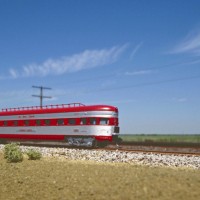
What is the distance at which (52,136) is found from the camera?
29.0m

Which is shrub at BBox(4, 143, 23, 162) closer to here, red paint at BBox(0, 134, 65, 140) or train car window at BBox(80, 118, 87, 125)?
train car window at BBox(80, 118, 87, 125)

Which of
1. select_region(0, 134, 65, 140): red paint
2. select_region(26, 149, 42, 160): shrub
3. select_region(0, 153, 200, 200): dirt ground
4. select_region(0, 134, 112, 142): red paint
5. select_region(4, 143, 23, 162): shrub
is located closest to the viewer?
select_region(0, 153, 200, 200): dirt ground

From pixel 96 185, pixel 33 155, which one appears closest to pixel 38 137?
pixel 33 155

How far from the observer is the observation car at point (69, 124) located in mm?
25703

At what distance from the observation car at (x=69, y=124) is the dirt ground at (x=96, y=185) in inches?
501

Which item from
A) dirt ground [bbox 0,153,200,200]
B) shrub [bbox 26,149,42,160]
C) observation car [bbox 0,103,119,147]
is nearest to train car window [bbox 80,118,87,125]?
observation car [bbox 0,103,119,147]

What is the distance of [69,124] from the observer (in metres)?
27.3

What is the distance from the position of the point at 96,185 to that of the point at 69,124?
58.6 feet

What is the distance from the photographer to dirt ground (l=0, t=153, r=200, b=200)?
828cm

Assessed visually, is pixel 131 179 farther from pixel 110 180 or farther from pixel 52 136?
pixel 52 136

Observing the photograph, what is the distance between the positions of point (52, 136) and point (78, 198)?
2048 cm

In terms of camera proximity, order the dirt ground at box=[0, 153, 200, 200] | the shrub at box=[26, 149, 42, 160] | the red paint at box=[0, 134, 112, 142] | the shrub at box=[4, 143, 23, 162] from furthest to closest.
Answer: the red paint at box=[0, 134, 112, 142] → the shrub at box=[26, 149, 42, 160] → the shrub at box=[4, 143, 23, 162] → the dirt ground at box=[0, 153, 200, 200]

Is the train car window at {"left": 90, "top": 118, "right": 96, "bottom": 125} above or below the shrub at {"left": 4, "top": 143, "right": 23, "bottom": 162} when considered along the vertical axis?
above

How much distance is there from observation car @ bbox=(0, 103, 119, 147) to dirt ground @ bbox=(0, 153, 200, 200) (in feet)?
41.7
